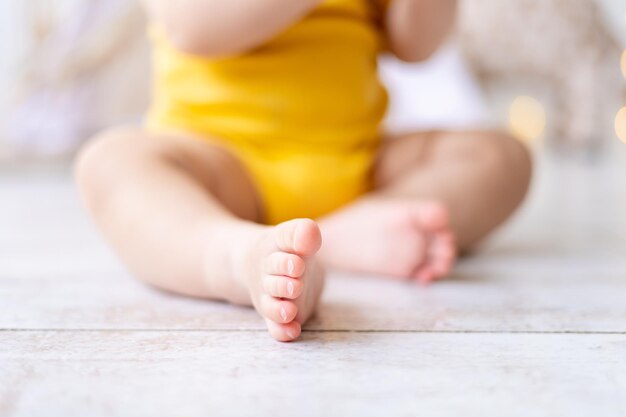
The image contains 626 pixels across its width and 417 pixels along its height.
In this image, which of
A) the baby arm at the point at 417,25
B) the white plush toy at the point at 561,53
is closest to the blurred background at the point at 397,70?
the white plush toy at the point at 561,53

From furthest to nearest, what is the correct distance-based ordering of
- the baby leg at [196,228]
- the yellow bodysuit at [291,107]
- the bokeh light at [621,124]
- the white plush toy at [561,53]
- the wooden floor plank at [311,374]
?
1. the bokeh light at [621,124]
2. the white plush toy at [561,53]
3. the yellow bodysuit at [291,107]
4. the baby leg at [196,228]
5. the wooden floor plank at [311,374]

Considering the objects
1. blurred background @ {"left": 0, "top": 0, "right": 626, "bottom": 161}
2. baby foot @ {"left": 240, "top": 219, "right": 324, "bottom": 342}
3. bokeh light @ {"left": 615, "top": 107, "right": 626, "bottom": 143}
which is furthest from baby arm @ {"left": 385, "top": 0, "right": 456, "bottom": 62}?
bokeh light @ {"left": 615, "top": 107, "right": 626, "bottom": 143}

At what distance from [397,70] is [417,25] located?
1172 millimetres

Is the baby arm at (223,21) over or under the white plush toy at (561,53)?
under

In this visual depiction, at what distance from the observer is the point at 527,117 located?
7.58 ft

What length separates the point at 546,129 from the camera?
7.55 ft

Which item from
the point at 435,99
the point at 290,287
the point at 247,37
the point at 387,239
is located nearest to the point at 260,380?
the point at 290,287

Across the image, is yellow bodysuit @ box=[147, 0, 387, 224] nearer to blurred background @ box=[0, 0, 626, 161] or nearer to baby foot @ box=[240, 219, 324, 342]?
baby foot @ box=[240, 219, 324, 342]

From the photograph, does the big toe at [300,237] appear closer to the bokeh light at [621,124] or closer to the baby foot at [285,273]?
the baby foot at [285,273]

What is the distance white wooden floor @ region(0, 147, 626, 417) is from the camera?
40cm

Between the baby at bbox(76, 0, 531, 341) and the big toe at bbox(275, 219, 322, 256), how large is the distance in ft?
0.36

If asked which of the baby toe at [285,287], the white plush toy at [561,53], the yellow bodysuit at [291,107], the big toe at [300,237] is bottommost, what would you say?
the baby toe at [285,287]

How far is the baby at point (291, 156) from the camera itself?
0.65 m

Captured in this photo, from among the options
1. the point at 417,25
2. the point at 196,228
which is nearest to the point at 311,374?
the point at 196,228
